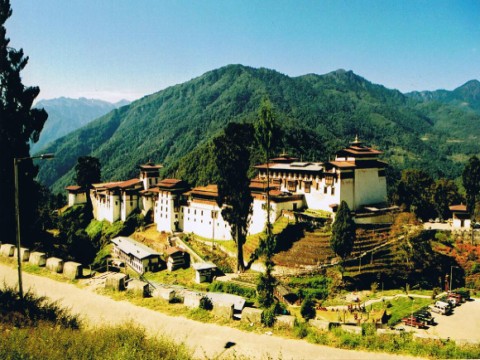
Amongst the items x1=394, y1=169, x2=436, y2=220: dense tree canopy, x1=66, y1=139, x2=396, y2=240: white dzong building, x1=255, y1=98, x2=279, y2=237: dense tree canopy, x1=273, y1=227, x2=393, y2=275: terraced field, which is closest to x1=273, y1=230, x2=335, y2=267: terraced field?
x1=273, y1=227, x2=393, y2=275: terraced field

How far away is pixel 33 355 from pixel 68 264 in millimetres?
7476

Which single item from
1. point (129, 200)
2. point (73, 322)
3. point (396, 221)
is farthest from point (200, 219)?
point (73, 322)

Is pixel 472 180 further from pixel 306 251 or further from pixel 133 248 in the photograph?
pixel 133 248

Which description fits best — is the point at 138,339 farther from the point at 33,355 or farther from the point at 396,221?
the point at 396,221

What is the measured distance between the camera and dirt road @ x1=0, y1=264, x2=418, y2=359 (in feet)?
31.8

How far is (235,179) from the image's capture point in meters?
46.4

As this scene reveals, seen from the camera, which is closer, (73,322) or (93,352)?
(93,352)

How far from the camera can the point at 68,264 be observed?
14742 mm

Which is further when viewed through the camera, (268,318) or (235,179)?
(235,179)

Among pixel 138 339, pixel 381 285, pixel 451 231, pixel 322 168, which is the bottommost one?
pixel 381 285

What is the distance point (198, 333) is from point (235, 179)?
119ft

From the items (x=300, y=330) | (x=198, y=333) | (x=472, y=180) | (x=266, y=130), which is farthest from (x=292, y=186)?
(x=198, y=333)

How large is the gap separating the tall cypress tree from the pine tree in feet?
101

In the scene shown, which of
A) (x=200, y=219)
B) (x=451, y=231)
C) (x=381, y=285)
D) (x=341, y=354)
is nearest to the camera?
(x=341, y=354)
